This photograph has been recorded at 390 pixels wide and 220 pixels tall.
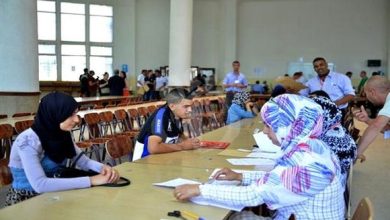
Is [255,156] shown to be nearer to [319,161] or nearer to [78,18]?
[319,161]

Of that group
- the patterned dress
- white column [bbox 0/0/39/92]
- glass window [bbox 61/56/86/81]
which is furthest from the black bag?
glass window [bbox 61/56/86/81]

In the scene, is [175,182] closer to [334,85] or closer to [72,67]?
[334,85]

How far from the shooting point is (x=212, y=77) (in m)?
19.6

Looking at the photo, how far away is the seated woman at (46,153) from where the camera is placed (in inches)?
94.3

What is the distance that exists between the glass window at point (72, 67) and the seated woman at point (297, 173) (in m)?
18.2

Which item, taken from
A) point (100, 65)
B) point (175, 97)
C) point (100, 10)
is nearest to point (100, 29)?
point (100, 10)

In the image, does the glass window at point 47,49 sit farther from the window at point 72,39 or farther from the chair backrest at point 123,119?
the chair backrest at point 123,119

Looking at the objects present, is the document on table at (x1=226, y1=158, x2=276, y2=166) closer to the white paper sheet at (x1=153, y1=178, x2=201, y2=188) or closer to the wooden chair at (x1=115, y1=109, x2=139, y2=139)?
the white paper sheet at (x1=153, y1=178, x2=201, y2=188)

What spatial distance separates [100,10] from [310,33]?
29.9ft

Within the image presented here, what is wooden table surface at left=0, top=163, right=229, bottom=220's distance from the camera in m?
1.97

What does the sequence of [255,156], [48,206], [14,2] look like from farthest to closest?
[14,2] < [255,156] < [48,206]

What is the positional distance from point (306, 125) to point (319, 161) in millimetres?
166

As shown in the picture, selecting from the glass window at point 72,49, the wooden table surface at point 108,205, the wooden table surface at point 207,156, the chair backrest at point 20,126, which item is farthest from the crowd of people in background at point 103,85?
the wooden table surface at point 108,205

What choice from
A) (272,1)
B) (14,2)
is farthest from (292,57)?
(14,2)
